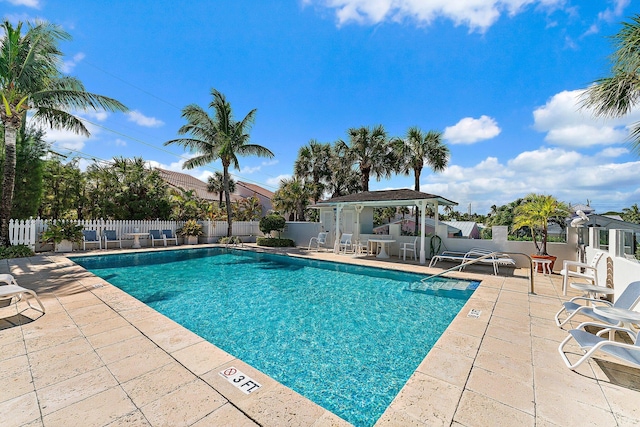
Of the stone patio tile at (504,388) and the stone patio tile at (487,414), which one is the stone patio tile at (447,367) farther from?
the stone patio tile at (487,414)

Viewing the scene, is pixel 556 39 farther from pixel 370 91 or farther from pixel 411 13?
pixel 370 91

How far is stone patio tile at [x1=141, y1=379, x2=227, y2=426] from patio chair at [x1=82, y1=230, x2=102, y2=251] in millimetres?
14126

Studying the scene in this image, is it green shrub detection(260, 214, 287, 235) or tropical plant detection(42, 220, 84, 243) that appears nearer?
tropical plant detection(42, 220, 84, 243)

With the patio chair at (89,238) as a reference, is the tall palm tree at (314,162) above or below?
above

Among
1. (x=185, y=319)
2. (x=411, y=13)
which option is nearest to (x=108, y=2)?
(x=411, y=13)

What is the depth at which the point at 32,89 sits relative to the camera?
9.39 meters

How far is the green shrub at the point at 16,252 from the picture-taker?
949 centimetres

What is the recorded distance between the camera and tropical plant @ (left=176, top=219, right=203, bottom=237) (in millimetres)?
16281

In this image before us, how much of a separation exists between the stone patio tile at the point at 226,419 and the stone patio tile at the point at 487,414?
1622 millimetres

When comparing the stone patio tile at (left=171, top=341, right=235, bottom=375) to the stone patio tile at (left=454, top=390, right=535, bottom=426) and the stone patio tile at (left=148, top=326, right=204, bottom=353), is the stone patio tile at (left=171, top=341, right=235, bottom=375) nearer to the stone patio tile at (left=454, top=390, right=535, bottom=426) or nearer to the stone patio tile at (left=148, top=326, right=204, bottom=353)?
the stone patio tile at (left=148, top=326, right=204, bottom=353)

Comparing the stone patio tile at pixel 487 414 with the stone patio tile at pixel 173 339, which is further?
the stone patio tile at pixel 173 339

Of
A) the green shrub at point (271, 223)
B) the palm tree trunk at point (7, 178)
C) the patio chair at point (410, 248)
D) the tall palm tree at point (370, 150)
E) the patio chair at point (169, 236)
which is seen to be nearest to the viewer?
the palm tree trunk at point (7, 178)

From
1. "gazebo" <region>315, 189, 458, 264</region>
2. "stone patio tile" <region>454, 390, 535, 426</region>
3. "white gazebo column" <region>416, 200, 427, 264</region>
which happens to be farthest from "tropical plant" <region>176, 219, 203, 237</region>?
"stone patio tile" <region>454, 390, 535, 426</region>

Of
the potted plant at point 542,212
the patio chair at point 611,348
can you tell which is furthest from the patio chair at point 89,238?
the potted plant at point 542,212
